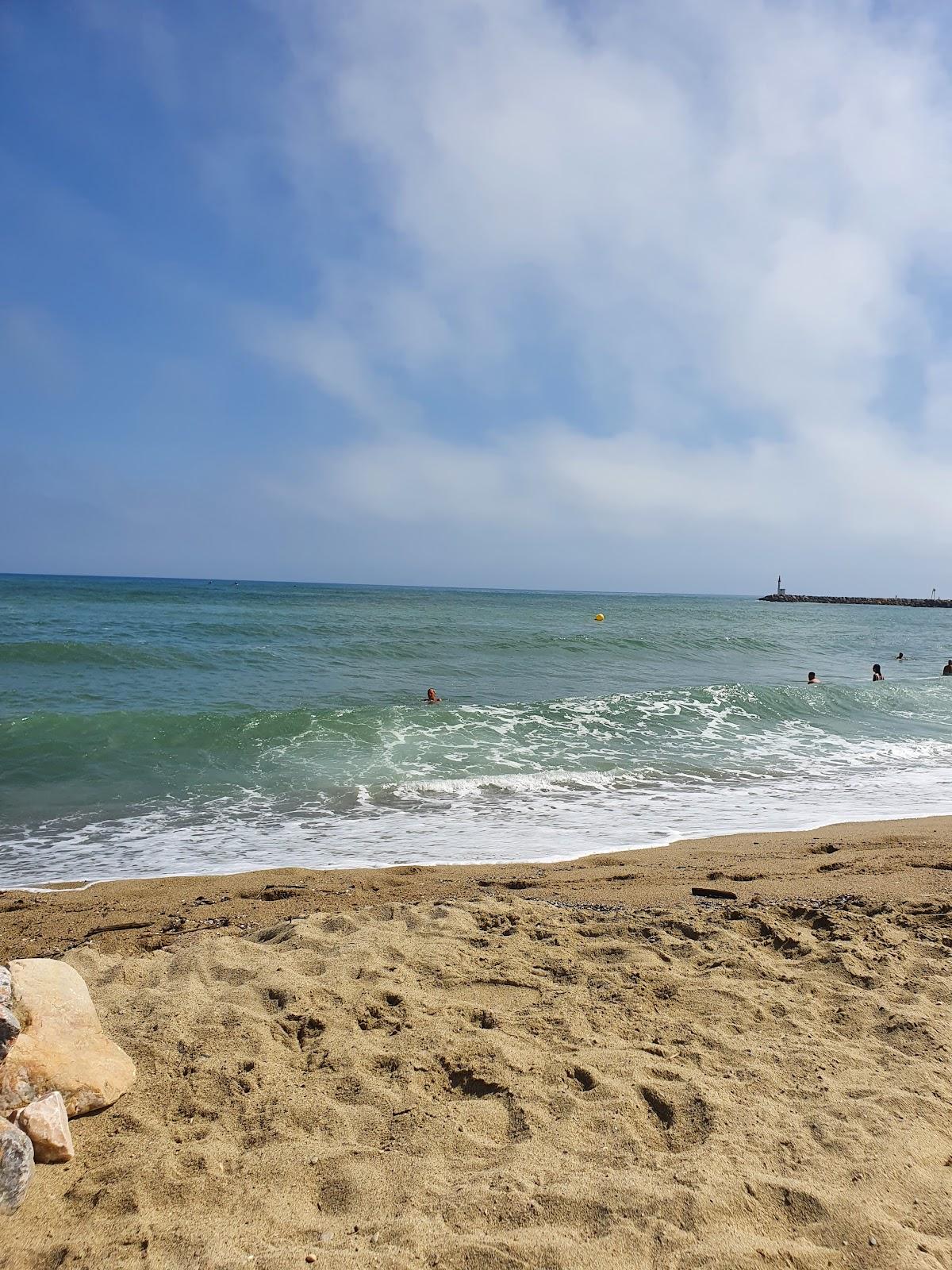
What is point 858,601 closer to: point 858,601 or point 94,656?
point 858,601

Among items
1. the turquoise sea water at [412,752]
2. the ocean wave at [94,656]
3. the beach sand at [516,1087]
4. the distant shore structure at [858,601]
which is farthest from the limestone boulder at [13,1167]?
the distant shore structure at [858,601]

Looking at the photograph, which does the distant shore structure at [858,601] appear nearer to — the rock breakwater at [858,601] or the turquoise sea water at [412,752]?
the rock breakwater at [858,601]

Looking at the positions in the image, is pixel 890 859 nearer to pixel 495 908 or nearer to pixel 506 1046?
pixel 495 908

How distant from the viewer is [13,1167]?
91.7 inches

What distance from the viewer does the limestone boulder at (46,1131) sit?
2.50 m

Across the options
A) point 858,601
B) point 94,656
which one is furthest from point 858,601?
point 94,656

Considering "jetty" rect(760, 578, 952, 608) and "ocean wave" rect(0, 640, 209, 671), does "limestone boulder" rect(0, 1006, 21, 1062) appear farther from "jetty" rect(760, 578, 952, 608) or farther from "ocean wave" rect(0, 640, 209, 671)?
"jetty" rect(760, 578, 952, 608)

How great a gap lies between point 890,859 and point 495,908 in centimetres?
397

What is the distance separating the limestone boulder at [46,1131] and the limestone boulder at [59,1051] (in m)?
0.10

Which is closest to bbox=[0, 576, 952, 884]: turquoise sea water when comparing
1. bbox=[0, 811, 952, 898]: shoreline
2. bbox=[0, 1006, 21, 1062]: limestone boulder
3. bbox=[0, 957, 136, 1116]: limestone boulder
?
bbox=[0, 811, 952, 898]: shoreline

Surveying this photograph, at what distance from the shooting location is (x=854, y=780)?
10477mm

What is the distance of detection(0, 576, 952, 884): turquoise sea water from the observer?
7660 millimetres

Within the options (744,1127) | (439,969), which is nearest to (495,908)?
Answer: (439,969)

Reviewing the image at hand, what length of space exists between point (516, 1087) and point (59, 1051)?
1.92m
